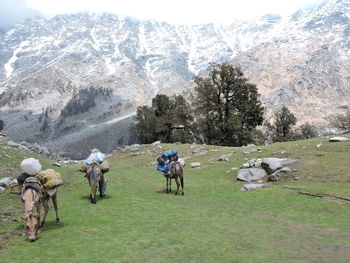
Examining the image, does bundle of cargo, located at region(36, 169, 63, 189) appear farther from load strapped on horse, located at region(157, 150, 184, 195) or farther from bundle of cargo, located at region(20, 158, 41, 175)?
load strapped on horse, located at region(157, 150, 184, 195)

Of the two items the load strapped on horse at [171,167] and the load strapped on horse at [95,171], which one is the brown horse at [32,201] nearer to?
the load strapped on horse at [95,171]

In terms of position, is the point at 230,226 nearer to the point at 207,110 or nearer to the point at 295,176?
the point at 295,176

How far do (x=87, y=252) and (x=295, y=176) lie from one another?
61.3ft

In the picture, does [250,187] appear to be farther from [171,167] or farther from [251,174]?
[171,167]

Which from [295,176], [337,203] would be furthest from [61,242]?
[295,176]

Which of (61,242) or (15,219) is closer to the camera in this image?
(61,242)

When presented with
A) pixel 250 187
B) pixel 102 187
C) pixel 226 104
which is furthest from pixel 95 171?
pixel 226 104

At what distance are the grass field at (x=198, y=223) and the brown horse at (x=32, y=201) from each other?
46cm

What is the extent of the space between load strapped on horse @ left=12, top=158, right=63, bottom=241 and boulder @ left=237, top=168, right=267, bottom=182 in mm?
16177

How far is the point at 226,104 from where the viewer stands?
5569 cm

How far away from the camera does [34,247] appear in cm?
1115

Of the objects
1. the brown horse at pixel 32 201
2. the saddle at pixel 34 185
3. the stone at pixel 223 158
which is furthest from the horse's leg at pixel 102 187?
the stone at pixel 223 158

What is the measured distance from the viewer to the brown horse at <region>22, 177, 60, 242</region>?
38.9ft

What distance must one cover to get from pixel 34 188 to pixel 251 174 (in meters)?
18.1
